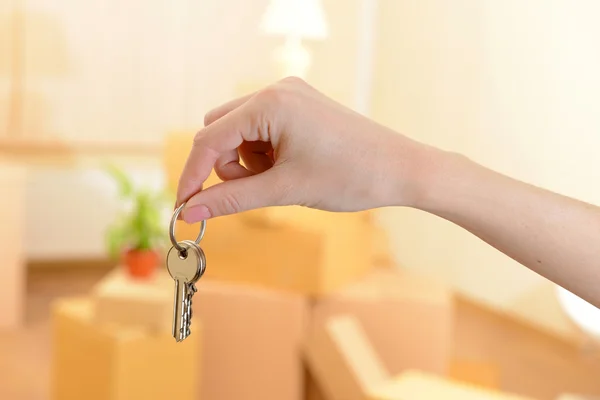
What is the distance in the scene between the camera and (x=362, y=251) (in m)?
2.08

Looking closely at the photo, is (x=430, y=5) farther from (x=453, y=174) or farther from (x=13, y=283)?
(x=453, y=174)

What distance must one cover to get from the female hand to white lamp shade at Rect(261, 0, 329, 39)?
1782mm

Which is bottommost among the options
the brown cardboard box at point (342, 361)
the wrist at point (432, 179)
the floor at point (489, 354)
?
the floor at point (489, 354)

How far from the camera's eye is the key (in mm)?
655

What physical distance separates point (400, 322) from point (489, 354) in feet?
2.55

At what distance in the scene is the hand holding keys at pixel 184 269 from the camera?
0.65 metres

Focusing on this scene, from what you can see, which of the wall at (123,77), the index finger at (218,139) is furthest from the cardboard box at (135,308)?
the wall at (123,77)

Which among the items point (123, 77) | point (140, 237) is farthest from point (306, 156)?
point (123, 77)

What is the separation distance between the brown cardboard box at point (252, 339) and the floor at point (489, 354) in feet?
1.62

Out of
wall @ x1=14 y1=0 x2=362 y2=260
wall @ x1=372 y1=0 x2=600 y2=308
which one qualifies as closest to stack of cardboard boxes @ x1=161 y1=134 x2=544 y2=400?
wall @ x1=372 y1=0 x2=600 y2=308

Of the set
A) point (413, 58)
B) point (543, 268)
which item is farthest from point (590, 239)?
point (413, 58)

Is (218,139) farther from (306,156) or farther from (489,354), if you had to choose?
(489,354)

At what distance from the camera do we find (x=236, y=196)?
59 centimetres

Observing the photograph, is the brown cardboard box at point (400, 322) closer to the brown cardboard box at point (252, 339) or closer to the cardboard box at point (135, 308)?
the brown cardboard box at point (252, 339)
